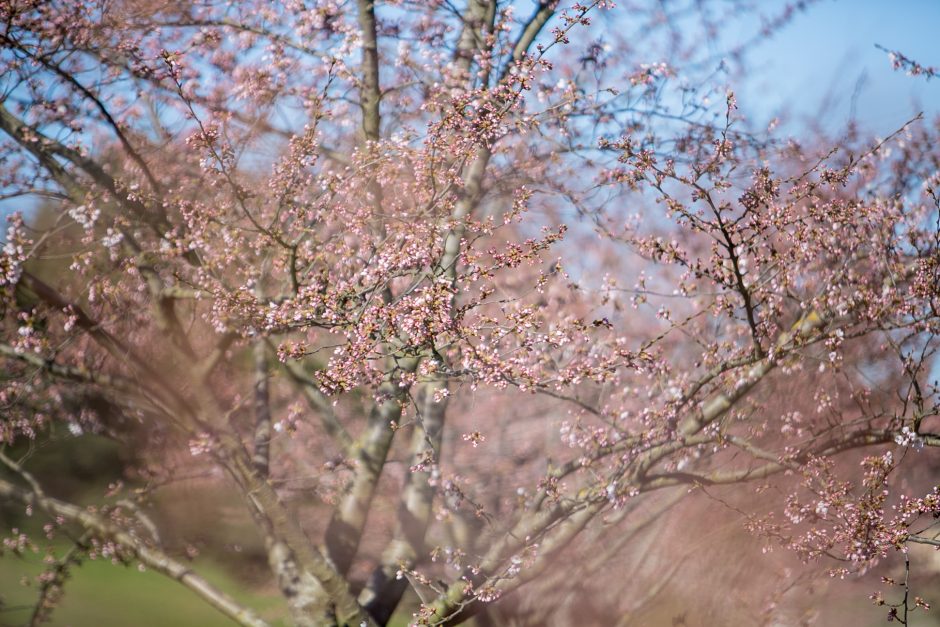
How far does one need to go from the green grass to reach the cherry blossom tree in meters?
1.77

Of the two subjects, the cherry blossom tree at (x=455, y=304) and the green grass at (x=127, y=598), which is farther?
the green grass at (x=127, y=598)

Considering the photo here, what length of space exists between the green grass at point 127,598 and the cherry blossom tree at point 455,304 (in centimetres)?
177

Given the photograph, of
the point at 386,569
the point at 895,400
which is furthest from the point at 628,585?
the point at 895,400

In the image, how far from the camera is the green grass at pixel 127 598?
11.0 m

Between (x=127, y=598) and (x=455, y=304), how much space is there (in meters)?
7.38

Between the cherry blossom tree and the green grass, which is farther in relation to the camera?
the green grass

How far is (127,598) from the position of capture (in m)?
11.4

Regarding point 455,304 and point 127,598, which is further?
point 127,598

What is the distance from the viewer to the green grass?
1100 cm

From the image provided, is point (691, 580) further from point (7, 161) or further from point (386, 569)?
point (7, 161)

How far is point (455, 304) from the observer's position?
25.9 ft

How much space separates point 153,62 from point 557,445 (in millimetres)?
6943

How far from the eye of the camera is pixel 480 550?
1017 cm

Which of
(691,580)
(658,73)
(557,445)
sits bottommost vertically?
(691,580)
